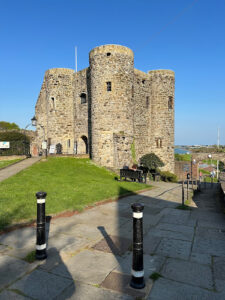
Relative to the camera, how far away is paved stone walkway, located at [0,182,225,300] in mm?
2939

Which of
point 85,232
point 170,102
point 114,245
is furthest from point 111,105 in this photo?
point 114,245

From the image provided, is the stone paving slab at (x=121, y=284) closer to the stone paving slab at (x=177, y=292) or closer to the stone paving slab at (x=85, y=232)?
the stone paving slab at (x=177, y=292)

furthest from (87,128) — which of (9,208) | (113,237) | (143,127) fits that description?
(113,237)

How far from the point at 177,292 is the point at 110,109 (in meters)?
17.6

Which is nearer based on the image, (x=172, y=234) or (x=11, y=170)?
(x=172, y=234)

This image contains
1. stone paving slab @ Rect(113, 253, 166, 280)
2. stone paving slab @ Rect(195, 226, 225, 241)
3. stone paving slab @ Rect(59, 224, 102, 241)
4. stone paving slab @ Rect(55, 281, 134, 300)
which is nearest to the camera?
stone paving slab @ Rect(55, 281, 134, 300)

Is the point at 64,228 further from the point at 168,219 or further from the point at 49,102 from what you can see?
the point at 49,102

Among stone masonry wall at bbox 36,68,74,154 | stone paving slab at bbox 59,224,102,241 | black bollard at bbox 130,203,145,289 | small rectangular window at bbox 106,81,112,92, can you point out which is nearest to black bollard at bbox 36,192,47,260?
stone paving slab at bbox 59,224,102,241

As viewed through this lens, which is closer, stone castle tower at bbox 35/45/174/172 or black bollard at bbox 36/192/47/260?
black bollard at bbox 36/192/47/260

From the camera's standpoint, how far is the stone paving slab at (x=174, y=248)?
161 inches

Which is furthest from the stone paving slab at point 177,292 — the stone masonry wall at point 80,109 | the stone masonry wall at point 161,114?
the stone masonry wall at point 161,114

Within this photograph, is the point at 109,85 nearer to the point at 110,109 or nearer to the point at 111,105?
the point at 111,105

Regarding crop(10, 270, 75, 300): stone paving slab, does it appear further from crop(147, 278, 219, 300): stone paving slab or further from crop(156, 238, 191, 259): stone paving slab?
crop(156, 238, 191, 259): stone paving slab

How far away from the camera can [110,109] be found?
19.6m
